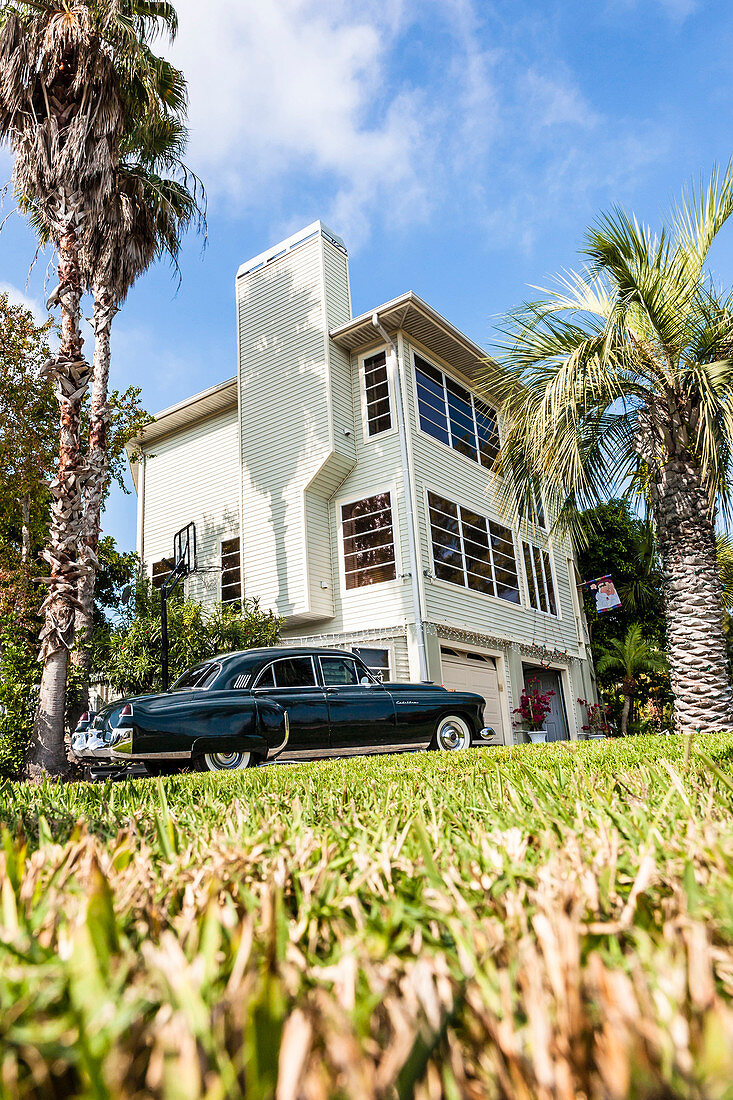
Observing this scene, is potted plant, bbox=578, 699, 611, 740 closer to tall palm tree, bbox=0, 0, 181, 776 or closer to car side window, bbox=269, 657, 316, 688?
car side window, bbox=269, 657, 316, 688

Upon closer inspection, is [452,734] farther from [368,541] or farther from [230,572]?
[230,572]

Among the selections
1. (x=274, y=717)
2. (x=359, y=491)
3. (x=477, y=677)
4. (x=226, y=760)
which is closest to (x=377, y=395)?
(x=359, y=491)

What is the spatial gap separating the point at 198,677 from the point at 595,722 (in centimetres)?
1635

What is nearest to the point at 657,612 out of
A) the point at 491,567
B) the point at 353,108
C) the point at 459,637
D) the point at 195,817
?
the point at 491,567

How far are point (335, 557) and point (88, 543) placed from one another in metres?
6.51

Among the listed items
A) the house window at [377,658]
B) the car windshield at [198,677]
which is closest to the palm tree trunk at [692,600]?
the car windshield at [198,677]

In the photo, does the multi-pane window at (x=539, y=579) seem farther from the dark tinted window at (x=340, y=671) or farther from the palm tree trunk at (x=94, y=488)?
the palm tree trunk at (x=94, y=488)

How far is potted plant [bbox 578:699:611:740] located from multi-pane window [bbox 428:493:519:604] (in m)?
5.17

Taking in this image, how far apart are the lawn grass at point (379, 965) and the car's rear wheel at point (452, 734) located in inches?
356

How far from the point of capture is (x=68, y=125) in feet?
40.7

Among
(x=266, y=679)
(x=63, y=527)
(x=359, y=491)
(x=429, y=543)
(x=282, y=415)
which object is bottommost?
(x=266, y=679)

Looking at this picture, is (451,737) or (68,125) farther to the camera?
(68,125)

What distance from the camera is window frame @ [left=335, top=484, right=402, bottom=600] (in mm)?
16188

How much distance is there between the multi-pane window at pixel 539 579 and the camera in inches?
831
